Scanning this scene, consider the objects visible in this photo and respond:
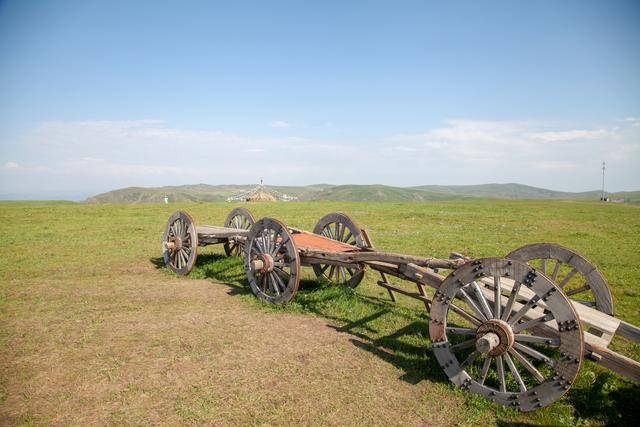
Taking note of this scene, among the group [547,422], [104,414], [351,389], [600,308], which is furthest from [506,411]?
[104,414]

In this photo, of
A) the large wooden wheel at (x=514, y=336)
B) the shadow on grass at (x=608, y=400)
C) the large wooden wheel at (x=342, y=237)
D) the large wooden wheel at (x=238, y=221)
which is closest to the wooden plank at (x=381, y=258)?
the large wooden wheel at (x=514, y=336)

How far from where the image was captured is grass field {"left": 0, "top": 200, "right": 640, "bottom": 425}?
4.07 meters

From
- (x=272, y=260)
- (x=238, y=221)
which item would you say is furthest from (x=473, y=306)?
(x=238, y=221)

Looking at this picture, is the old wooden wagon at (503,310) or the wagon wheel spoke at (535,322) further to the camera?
the wagon wheel spoke at (535,322)

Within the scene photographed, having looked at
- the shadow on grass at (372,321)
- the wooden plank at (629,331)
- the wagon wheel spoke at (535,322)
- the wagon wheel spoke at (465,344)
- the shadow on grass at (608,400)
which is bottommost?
the shadow on grass at (608,400)

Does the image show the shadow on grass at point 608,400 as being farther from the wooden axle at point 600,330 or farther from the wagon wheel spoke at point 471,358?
the wagon wheel spoke at point 471,358

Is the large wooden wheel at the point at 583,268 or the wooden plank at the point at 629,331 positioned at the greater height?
the large wooden wheel at the point at 583,268

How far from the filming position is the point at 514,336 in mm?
4062

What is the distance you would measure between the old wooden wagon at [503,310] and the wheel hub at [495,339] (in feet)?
0.04

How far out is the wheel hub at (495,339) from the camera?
4.02 metres

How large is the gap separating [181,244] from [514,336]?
346 inches

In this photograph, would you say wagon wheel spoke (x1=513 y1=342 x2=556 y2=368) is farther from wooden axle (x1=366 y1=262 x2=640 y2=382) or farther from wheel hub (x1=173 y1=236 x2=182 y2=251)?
wheel hub (x1=173 y1=236 x2=182 y2=251)

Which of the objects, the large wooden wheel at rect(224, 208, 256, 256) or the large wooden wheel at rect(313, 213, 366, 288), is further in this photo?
the large wooden wheel at rect(224, 208, 256, 256)

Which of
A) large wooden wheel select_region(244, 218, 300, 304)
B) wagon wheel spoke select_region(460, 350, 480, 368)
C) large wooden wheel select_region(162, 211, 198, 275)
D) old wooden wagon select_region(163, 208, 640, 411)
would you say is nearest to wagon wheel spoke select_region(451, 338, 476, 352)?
old wooden wagon select_region(163, 208, 640, 411)
